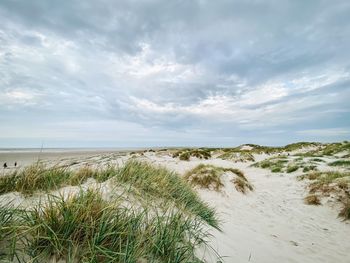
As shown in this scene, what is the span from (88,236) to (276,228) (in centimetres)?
479

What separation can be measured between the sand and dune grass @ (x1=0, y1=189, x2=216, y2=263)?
81cm

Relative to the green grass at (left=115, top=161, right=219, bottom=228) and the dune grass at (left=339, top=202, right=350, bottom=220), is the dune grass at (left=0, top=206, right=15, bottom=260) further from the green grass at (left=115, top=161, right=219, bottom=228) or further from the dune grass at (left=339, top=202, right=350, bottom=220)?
the dune grass at (left=339, top=202, right=350, bottom=220)

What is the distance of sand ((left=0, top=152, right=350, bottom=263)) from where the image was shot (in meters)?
3.31

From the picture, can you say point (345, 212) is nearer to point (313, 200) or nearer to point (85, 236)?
point (313, 200)

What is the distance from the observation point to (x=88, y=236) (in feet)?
6.70

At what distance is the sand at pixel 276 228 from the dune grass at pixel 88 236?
0.81m

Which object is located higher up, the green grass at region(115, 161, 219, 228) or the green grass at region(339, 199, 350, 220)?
the green grass at region(115, 161, 219, 228)

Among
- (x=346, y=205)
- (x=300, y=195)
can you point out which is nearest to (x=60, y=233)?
(x=346, y=205)

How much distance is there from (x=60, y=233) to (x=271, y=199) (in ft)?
26.7

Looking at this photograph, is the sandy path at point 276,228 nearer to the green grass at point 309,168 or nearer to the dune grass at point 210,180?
the dune grass at point 210,180

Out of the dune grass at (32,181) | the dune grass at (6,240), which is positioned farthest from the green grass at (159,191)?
the dune grass at (6,240)

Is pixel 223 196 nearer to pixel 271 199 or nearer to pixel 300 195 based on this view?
pixel 271 199

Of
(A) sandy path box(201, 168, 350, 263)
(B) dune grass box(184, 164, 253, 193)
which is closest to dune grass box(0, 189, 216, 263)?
(A) sandy path box(201, 168, 350, 263)

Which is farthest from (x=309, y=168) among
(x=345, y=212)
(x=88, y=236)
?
(x=88, y=236)
